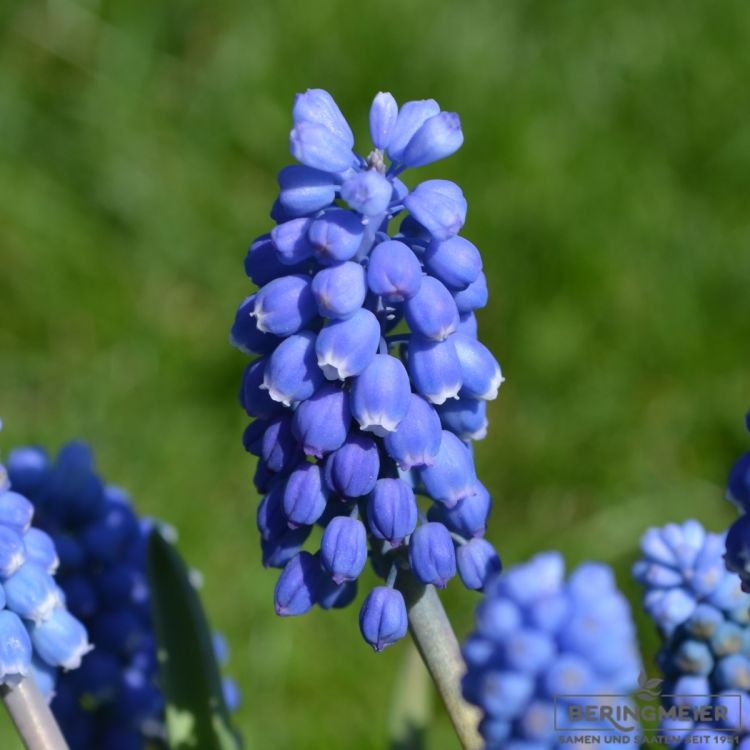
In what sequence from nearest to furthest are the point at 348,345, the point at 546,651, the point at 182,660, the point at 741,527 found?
the point at 546,651 → the point at 741,527 → the point at 348,345 → the point at 182,660

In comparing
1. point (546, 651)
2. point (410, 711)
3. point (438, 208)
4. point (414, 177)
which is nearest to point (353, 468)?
point (438, 208)

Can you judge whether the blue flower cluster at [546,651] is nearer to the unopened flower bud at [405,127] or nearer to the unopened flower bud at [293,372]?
the unopened flower bud at [293,372]

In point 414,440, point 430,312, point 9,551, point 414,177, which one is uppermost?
point 414,177

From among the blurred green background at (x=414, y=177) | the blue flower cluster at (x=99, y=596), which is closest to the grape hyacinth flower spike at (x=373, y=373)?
the blue flower cluster at (x=99, y=596)

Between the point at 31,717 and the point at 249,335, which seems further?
the point at 249,335

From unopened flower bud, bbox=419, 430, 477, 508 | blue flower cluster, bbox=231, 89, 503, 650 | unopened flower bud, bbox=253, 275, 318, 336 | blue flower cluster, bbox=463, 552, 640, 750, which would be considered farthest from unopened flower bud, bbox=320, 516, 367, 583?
blue flower cluster, bbox=463, 552, 640, 750

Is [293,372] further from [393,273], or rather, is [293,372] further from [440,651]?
[440,651]

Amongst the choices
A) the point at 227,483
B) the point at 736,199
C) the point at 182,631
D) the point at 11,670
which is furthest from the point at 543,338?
the point at 11,670
